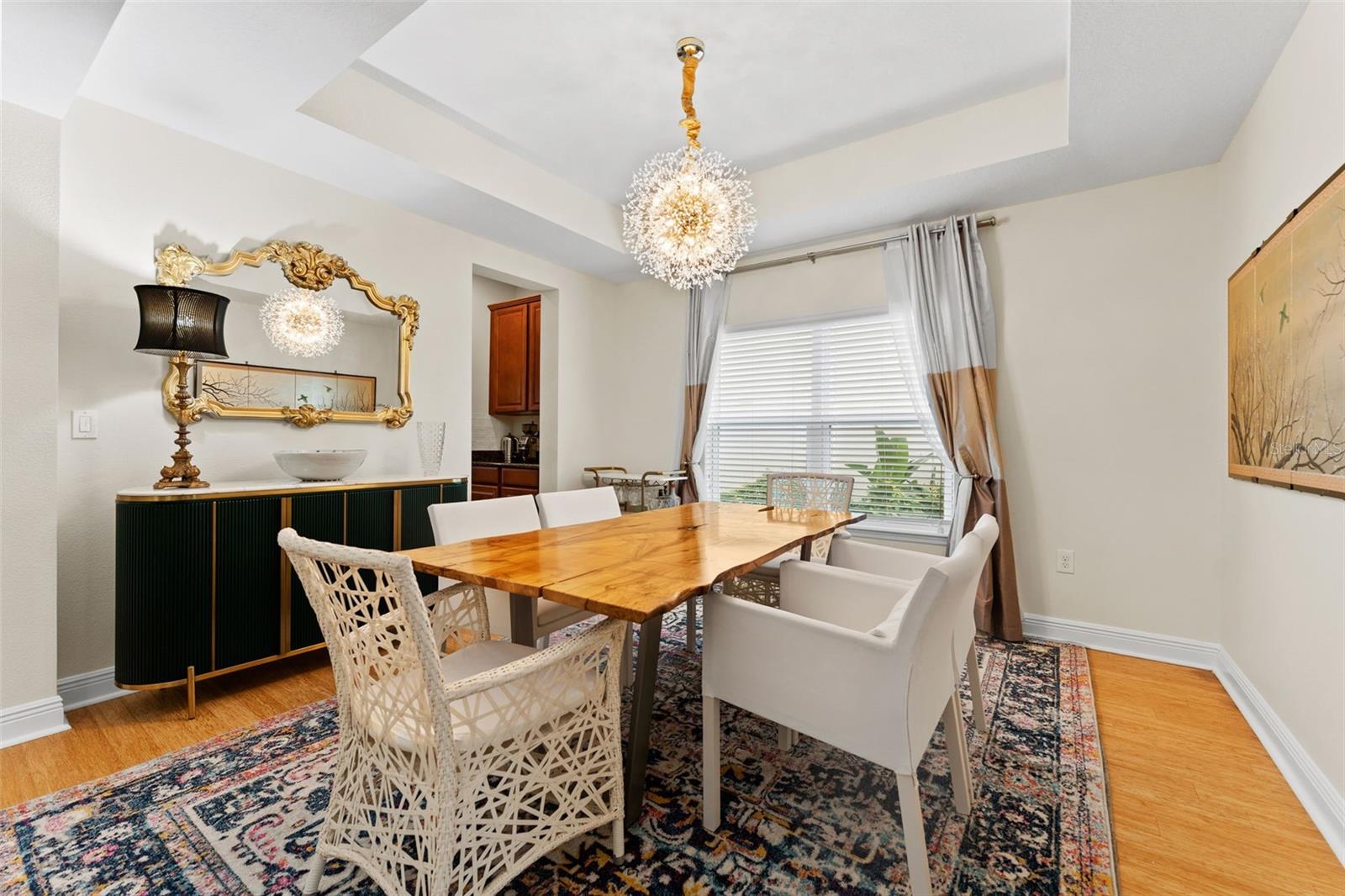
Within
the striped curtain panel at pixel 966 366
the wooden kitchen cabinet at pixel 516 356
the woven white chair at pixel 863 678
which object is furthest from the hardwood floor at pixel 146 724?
the striped curtain panel at pixel 966 366

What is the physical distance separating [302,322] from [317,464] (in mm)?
788

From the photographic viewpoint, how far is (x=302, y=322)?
114 inches

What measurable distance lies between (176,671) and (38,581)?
1.90 ft

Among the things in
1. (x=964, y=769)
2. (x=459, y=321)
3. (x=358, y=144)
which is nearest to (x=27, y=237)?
(x=358, y=144)

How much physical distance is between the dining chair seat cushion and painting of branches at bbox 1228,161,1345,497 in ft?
7.00

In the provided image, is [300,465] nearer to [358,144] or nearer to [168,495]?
[168,495]

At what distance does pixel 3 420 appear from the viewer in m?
2.02

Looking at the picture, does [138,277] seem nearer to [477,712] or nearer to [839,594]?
[477,712]

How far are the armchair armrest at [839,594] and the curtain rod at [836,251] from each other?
251 cm

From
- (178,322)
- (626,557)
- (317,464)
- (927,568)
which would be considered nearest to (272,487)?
(317,464)

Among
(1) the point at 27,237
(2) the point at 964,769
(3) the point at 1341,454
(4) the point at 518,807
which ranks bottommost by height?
(2) the point at 964,769

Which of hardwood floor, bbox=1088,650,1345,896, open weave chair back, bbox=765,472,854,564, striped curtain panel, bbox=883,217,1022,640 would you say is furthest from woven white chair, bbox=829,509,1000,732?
striped curtain panel, bbox=883,217,1022,640

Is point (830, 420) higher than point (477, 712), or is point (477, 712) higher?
point (830, 420)

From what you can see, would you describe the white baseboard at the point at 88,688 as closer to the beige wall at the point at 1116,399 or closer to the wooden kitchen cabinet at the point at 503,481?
the wooden kitchen cabinet at the point at 503,481
